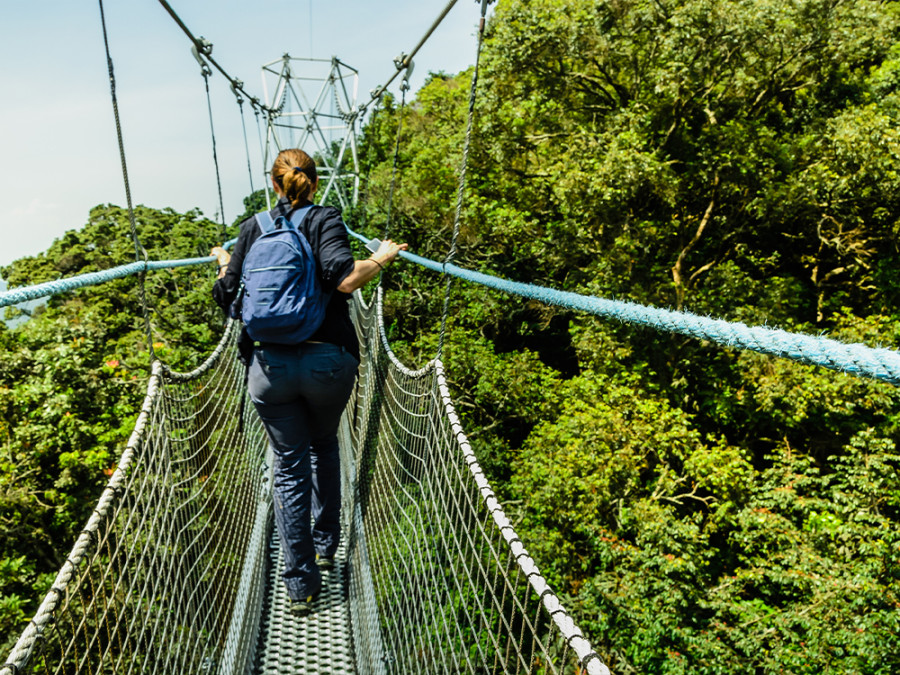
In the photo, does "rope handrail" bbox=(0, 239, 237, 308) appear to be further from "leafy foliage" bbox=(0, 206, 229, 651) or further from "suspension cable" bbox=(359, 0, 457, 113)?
"leafy foliage" bbox=(0, 206, 229, 651)

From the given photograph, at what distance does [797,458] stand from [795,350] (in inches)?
337

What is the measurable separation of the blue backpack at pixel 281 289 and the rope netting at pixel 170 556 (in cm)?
23

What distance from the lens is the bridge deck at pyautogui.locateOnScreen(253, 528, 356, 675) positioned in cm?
189

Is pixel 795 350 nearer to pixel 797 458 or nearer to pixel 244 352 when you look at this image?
pixel 244 352

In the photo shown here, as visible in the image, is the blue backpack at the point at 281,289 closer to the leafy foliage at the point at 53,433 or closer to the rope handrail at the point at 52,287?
the rope handrail at the point at 52,287

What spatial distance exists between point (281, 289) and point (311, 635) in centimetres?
105

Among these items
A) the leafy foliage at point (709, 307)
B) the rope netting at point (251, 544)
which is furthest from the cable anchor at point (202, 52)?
the leafy foliage at point (709, 307)

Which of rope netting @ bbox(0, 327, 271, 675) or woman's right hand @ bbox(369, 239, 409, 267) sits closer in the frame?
rope netting @ bbox(0, 327, 271, 675)

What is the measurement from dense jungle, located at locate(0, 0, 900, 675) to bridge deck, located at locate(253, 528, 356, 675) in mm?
5132

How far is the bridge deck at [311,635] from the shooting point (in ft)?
6.21

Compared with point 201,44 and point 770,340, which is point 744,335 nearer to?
point 770,340

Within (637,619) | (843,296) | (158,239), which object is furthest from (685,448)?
(158,239)

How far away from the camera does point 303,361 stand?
5.31 feet

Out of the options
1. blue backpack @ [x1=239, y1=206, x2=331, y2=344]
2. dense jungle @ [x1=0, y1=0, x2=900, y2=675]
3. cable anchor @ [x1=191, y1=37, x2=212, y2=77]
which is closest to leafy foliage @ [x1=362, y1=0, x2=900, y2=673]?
dense jungle @ [x1=0, y1=0, x2=900, y2=675]
